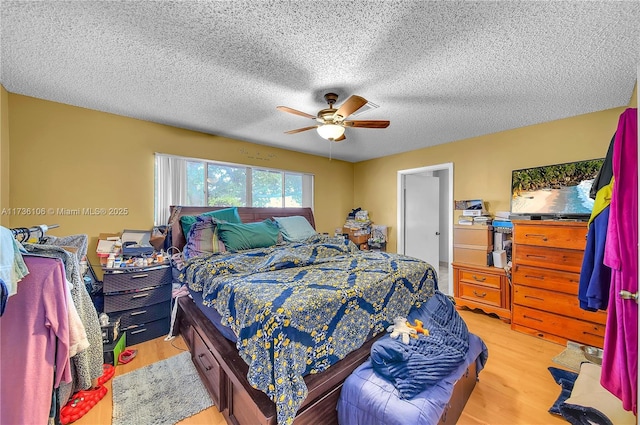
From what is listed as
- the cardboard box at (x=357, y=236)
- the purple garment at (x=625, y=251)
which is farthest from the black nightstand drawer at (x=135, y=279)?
the purple garment at (x=625, y=251)

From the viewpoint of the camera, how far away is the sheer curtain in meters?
3.07

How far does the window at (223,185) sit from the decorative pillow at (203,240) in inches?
29.8

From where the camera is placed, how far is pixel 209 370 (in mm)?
1815

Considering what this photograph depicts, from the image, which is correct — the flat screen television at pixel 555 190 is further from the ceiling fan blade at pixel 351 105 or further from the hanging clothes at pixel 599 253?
the ceiling fan blade at pixel 351 105

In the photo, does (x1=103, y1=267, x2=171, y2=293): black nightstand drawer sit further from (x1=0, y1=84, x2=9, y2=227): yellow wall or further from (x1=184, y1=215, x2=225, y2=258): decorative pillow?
(x1=0, y1=84, x2=9, y2=227): yellow wall

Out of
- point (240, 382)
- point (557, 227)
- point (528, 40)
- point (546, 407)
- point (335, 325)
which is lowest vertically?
point (546, 407)

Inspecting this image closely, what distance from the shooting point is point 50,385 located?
1317mm

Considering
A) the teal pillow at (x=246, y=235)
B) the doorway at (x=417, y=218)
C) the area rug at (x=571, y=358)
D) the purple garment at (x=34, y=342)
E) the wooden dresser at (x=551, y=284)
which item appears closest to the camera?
the purple garment at (x=34, y=342)

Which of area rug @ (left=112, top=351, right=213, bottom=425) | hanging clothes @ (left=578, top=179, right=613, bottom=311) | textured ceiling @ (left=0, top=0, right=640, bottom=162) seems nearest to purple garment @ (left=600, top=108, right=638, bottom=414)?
hanging clothes @ (left=578, top=179, right=613, bottom=311)

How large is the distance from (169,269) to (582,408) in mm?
3532

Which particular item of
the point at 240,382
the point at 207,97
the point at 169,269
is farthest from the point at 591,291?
the point at 169,269

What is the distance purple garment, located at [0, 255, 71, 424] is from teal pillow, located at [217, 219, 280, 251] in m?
1.38

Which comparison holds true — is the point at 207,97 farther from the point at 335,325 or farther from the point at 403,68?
the point at 335,325

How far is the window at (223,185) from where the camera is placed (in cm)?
311
